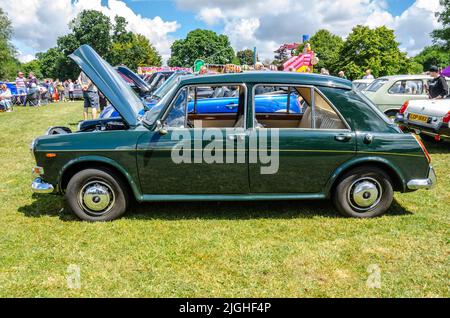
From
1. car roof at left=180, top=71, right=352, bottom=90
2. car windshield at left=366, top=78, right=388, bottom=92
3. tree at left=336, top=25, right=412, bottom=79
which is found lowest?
car roof at left=180, top=71, right=352, bottom=90

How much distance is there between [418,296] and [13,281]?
331cm

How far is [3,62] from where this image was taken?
48.7m

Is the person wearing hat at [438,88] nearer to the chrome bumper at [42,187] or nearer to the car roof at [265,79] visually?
the car roof at [265,79]

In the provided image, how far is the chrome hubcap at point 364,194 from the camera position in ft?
13.9

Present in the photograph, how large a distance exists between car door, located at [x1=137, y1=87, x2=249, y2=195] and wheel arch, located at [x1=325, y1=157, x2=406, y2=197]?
3.23ft

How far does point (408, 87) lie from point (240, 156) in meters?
7.83

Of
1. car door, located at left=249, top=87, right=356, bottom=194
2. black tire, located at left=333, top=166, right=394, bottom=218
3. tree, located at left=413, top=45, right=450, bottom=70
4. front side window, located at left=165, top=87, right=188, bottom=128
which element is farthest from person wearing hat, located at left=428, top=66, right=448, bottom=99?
tree, located at left=413, top=45, right=450, bottom=70

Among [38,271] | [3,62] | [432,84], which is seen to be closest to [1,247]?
[38,271]

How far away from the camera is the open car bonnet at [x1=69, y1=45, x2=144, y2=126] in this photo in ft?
13.9

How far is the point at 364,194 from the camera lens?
14.0 ft

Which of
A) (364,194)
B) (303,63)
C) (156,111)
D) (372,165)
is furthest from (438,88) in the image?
(156,111)

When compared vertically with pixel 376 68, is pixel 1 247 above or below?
below

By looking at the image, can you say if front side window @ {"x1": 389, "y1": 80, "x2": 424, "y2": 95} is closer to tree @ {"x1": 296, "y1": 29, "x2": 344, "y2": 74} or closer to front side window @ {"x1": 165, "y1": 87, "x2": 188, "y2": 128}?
front side window @ {"x1": 165, "y1": 87, "x2": 188, "y2": 128}
